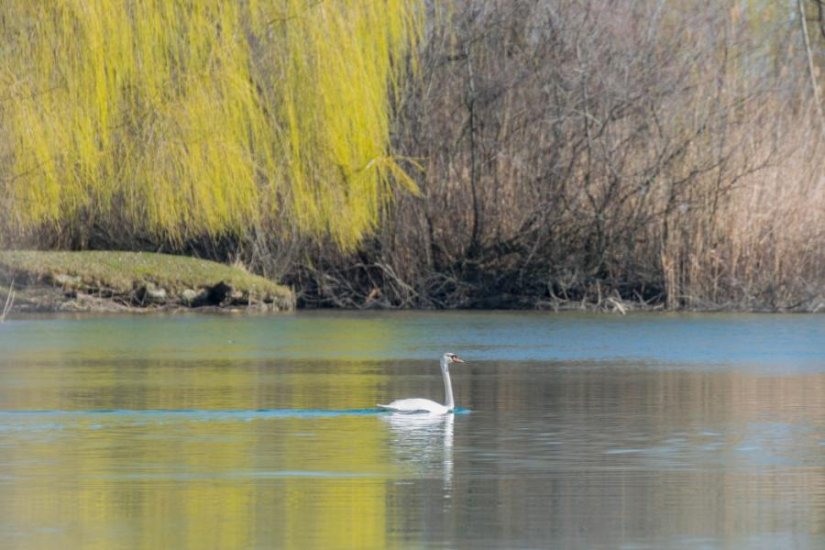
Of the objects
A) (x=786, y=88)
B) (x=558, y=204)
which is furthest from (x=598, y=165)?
(x=786, y=88)

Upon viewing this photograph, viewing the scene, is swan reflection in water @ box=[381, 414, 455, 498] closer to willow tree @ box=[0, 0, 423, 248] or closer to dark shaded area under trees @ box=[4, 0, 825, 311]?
willow tree @ box=[0, 0, 423, 248]

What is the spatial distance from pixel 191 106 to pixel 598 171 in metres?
9.91

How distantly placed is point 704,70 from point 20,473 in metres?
21.2

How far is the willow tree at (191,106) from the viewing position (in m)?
21.5

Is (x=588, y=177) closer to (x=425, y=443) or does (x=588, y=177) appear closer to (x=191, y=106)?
(x=191, y=106)

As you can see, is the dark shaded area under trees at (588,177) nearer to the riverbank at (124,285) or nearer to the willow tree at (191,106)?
the riverbank at (124,285)

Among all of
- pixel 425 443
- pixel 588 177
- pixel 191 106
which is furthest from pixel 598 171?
pixel 425 443

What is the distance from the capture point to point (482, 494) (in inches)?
379

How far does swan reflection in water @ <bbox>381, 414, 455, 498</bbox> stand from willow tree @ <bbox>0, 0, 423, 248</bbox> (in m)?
9.12

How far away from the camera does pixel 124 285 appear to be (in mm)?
28984

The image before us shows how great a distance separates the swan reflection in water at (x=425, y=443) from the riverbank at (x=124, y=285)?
15.3 metres

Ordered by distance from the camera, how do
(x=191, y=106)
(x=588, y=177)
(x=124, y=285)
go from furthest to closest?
(x=588, y=177) → (x=124, y=285) → (x=191, y=106)

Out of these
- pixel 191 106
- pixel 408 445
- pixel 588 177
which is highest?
pixel 191 106

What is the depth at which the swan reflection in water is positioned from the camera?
1062 centimetres
